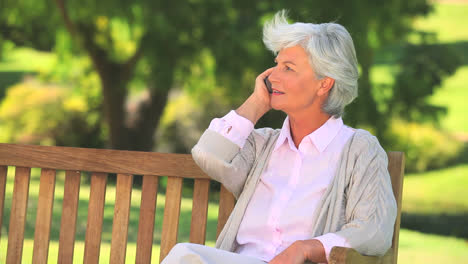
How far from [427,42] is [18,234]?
8.00 meters

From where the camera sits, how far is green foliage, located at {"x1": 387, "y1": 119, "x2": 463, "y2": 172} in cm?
1201

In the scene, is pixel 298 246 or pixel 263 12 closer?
pixel 298 246

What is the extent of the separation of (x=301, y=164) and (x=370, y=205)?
327 mm

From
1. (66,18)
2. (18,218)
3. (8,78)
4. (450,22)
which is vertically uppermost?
(450,22)

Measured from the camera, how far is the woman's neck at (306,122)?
2.85 m

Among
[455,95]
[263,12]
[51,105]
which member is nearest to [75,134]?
[51,105]

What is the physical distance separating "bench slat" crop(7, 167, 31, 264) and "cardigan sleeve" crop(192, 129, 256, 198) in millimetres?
862

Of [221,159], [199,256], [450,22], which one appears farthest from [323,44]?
[450,22]

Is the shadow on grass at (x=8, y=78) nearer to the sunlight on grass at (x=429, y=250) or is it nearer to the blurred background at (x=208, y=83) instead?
the blurred background at (x=208, y=83)

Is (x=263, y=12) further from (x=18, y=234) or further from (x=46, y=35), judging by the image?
(x=18, y=234)

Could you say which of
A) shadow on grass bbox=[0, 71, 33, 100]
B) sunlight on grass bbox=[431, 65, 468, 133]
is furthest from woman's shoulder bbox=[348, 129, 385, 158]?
shadow on grass bbox=[0, 71, 33, 100]

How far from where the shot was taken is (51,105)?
1295 centimetres

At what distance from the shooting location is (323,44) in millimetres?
2729

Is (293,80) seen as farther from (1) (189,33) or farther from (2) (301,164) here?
(1) (189,33)
